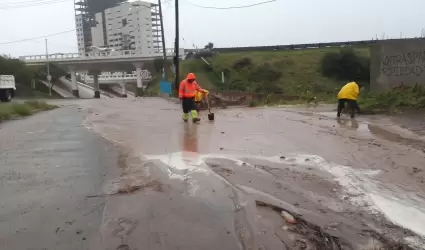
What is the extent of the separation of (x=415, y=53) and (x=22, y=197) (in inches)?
546

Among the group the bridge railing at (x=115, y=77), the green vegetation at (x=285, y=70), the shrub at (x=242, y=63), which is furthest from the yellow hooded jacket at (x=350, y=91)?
the bridge railing at (x=115, y=77)

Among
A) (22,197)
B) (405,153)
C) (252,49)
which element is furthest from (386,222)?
(252,49)

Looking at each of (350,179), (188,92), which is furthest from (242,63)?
(350,179)

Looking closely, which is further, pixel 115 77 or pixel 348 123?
pixel 115 77

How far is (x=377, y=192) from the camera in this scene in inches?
197

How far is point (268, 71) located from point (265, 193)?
35458 mm

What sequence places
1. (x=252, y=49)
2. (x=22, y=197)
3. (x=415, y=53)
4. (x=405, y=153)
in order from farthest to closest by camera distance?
(x=252, y=49)
(x=415, y=53)
(x=405, y=153)
(x=22, y=197)

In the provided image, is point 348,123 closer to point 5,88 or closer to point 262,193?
point 262,193

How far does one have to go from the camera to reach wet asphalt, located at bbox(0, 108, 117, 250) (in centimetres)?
369

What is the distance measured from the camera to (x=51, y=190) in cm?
515

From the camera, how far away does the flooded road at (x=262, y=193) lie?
3.63m

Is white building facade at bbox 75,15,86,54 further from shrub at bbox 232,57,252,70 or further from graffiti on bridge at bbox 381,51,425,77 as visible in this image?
graffiti on bridge at bbox 381,51,425,77

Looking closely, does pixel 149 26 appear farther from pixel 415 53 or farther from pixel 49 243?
pixel 49 243

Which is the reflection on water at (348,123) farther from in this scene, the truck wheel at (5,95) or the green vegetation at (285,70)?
the truck wheel at (5,95)
